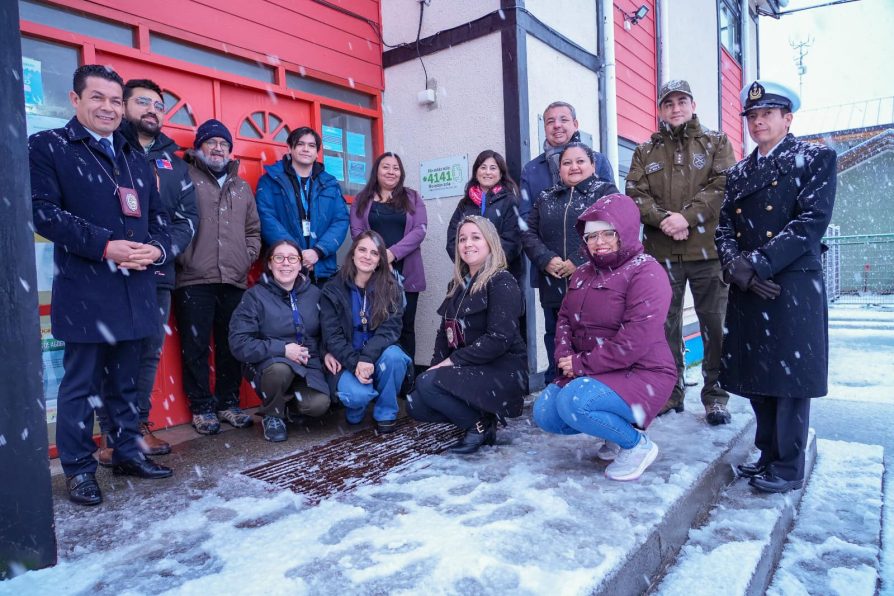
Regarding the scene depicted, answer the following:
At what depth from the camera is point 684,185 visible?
3.74 metres

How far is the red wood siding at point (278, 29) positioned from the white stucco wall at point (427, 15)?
121 mm

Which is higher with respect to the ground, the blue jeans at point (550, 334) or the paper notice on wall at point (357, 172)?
the paper notice on wall at point (357, 172)

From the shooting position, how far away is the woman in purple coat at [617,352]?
106 inches

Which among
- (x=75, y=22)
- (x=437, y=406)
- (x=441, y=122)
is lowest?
(x=437, y=406)

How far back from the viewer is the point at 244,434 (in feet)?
12.2

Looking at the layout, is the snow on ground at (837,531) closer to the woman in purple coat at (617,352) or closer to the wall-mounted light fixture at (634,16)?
the woman in purple coat at (617,352)

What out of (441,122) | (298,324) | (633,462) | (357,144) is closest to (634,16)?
(441,122)

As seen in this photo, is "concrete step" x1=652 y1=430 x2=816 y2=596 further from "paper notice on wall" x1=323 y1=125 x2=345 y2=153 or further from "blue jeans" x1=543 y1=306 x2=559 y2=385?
"paper notice on wall" x1=323 y1=125 x2=345 y2=153

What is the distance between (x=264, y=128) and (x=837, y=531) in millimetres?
4237

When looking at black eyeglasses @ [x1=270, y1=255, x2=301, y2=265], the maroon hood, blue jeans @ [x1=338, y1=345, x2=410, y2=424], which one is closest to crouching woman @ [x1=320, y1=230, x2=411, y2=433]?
blue jeans @ [x1=338, y1=345, x2=410, y2=424]

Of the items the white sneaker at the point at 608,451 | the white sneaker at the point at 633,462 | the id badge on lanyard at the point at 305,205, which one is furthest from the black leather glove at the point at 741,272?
A: the id badge on lanyard at the point at 305,205

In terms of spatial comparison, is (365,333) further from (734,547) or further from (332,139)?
(734,547)

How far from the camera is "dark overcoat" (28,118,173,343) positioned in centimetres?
262


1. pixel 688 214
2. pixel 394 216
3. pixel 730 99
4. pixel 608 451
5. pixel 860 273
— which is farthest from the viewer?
pixel 860 273
